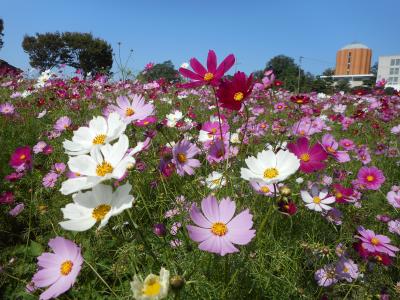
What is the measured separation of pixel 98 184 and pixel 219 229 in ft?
0.90

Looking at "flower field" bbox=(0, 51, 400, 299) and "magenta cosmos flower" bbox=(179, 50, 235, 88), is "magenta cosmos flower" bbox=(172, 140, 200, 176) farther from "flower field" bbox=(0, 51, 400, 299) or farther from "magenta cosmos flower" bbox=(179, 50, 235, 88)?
"magenta cosmos flower" bbox=(179, 50, 235, 88)

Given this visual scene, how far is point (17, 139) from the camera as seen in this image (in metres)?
2.31

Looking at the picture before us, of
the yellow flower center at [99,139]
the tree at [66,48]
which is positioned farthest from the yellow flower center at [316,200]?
A: the tree at [66,48]

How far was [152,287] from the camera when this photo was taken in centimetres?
52

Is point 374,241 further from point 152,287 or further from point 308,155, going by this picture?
point 152,287

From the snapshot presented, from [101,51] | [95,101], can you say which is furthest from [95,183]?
[101,51]

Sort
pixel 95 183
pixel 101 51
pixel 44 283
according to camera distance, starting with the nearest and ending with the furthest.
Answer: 1. pixel 95 183
2. pixel 44 283
3. pixel 101 51

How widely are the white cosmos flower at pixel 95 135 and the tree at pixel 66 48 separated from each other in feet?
65.4

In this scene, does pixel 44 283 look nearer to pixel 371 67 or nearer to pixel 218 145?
pixel 218 145

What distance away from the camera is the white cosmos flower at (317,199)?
1070 mm

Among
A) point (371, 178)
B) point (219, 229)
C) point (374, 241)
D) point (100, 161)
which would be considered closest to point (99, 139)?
point (100, 161)

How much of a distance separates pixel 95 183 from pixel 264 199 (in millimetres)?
845

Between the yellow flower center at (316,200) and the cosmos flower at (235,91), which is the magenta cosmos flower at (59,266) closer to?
the cosmos flower at (235,91)

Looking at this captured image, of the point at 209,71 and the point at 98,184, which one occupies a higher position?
the point at 209,71
